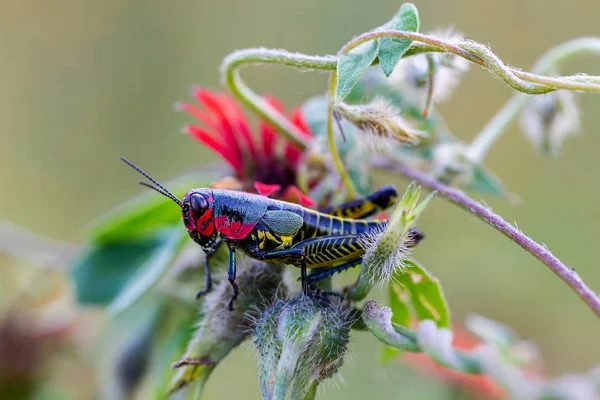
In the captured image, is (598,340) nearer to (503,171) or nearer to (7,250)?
(503,171)

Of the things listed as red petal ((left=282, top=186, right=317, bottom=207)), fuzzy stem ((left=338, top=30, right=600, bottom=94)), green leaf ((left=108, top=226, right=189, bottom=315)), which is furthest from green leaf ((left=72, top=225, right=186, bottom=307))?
fuzzy stem ((left=338, top=30, right=600, bottom=94))

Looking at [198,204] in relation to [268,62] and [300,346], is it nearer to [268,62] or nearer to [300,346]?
[268,62]

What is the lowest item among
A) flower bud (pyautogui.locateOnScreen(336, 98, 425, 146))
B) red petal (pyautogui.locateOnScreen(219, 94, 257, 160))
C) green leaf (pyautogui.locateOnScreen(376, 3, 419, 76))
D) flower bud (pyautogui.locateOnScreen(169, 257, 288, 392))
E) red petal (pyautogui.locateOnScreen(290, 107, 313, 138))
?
flower bud (pyautogui.locateOnScreen(169, 257, 288, 392))

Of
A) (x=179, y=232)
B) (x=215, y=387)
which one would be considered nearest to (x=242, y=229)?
(x=179, y=232)

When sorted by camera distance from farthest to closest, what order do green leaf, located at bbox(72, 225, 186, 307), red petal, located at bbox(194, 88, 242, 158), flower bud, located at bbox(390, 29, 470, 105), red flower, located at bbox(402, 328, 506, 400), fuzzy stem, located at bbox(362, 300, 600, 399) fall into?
red flower, located at bbox(402, 328, 506, 400) < green leaf, located at bbox(72, 225, 186, 307) < red petal, located at bbox(194, 88, 242, 158) < flower bud, located at bbox(390, 29, 470, 105) < fuzzy stem, located at bbox(362, 300, 600, 399)

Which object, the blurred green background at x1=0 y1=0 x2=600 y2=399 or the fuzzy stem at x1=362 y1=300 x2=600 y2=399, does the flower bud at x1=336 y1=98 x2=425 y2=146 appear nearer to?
the fuzzy stem at x1=362 y1=300 x2=600 y2=399

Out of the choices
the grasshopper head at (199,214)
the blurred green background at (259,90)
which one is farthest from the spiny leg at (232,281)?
the blurred green background at (259,90)
